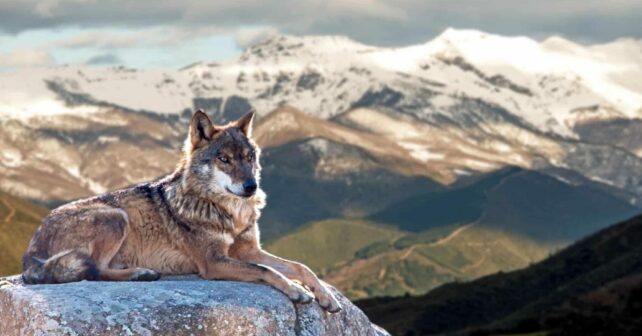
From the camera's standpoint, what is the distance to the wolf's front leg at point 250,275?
18969mm

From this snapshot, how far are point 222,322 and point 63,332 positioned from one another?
2.45 meters

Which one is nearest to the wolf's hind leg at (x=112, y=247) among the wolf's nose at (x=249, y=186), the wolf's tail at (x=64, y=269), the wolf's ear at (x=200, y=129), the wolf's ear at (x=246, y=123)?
the wolf's tail at (x=64, y=269)

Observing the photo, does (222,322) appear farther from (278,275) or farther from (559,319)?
(559,319)

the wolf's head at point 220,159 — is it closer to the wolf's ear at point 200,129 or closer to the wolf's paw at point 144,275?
the wolf's ear at point 200,129

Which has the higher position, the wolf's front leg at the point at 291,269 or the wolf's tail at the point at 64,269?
the wolf's tail at the point at 64,269

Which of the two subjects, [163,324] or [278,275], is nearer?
[163,324]

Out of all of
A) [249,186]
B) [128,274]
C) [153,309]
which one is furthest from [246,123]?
[153,309]

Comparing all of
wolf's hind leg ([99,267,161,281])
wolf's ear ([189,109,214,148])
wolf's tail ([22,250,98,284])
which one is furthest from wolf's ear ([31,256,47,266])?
wolf's ear ([189,109,214,148])

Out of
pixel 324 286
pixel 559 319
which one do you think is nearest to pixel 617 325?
pixel 559 319

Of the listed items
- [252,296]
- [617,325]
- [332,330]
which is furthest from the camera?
[617,325]

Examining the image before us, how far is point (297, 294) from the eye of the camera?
18891 mm

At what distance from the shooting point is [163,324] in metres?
17.4

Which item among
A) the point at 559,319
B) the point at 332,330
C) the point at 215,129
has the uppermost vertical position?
the point at 215,129

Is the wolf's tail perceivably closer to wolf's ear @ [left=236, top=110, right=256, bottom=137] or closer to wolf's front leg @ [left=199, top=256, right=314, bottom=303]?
wolf's front leg @ [left=199, top=256, right=314, bottom=303]
